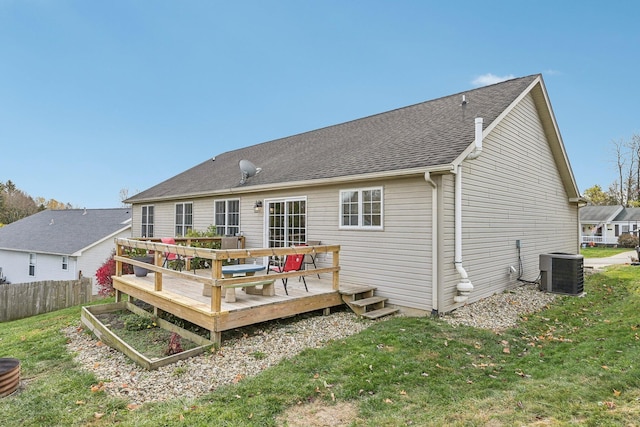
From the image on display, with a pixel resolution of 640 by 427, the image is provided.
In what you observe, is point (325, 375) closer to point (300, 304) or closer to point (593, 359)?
point (300, 304)

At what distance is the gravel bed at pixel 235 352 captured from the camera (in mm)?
4000

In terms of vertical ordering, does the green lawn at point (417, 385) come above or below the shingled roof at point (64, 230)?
below

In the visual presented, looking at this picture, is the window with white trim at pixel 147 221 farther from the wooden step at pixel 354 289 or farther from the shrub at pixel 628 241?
the shrub at pixel 628 241

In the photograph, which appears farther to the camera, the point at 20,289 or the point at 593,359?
the point at 20,289

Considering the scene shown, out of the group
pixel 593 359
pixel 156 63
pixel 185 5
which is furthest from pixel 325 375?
pixel 156 63

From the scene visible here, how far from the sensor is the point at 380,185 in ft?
23.4

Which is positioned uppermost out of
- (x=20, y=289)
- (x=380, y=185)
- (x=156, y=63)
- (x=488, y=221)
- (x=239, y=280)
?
(x=156, y=63)

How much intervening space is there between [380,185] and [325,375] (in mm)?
4131

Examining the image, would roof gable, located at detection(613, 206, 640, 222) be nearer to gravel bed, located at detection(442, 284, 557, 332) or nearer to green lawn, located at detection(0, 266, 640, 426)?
gravel bed, located at detection(442, 284, 557, 332)

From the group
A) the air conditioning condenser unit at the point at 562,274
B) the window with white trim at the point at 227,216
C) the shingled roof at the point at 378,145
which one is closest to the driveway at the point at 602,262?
the air conditioning condenser unit at the point at 562,274

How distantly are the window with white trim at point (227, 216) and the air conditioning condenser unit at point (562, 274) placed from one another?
8.39 meters

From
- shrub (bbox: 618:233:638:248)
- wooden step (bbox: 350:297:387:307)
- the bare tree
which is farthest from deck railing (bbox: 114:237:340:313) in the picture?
the bare tree

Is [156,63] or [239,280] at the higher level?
[156,63]

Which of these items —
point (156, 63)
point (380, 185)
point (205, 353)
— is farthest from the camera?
point (156, 63)
